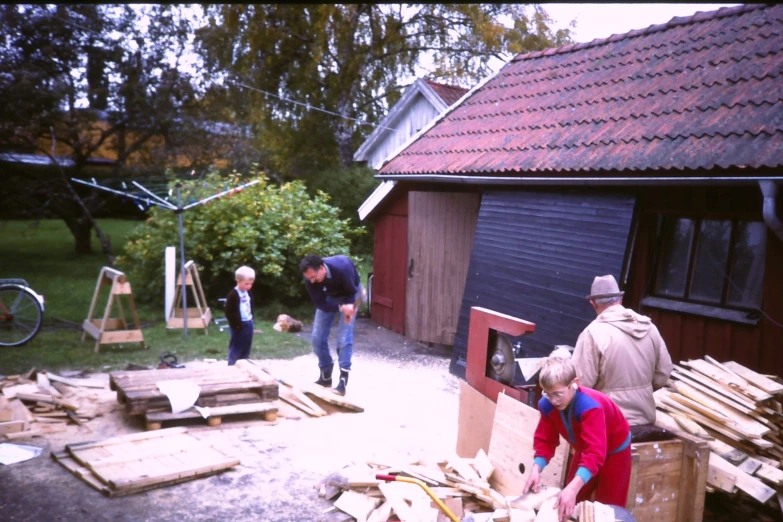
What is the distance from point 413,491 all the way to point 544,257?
4.53 meters

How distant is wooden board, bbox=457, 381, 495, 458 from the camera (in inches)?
250

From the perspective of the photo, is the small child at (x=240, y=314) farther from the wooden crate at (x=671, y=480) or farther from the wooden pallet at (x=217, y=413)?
the wooden crate at (x=671, y=480)

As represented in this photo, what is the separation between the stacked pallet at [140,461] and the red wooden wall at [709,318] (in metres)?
4.96

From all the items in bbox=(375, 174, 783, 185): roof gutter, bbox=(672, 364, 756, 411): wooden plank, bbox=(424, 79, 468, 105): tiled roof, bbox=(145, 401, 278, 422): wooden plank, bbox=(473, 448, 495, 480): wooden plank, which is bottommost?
bbox=(145, 401, 278, 422): wooden plank

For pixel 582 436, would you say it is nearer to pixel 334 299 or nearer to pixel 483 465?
pixel 483 465

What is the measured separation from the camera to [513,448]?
5.53 meters

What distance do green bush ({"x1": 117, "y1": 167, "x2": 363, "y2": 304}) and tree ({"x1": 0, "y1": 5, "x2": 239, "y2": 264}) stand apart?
470cm

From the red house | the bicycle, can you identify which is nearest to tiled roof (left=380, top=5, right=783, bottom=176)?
the red house

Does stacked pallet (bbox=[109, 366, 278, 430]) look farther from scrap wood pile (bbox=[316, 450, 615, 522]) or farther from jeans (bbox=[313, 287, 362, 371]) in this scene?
scrap wood pile (bbox=[316, 450, 615, 522])

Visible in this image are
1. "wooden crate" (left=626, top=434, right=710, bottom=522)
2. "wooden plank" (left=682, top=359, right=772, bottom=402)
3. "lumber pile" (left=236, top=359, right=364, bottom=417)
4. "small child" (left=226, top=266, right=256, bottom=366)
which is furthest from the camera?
"small child" (left=226, top=266, right=256, bottom=366)

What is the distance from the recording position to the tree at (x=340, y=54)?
86.9 feet

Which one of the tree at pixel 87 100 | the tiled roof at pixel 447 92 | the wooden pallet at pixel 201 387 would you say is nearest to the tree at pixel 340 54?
the tree at pixel 87 100

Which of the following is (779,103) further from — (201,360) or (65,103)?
(65,103)

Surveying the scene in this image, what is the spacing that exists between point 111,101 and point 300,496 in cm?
1707
